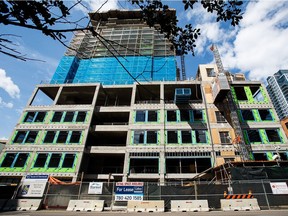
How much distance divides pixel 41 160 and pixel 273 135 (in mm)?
33099

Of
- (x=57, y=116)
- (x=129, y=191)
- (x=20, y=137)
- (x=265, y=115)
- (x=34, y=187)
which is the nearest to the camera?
(x=129, y=191)

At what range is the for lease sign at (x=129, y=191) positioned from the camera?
14.1m

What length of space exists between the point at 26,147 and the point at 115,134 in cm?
1316

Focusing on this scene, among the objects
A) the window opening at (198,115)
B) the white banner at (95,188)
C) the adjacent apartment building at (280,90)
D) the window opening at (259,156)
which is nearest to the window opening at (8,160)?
the white banner at (95,188)

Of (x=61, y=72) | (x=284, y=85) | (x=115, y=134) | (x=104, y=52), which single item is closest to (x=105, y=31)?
(x=104, y=52)

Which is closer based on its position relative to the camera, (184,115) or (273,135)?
(273,135)

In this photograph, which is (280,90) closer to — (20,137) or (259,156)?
(259,156)

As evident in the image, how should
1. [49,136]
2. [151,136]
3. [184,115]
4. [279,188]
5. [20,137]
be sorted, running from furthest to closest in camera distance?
[184,115] < [20,137] < [49,136] < [151,136] < [279,188]

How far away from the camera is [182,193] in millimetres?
14062

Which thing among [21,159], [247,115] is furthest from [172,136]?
[21,159]

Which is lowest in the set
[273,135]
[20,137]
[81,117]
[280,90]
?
[20,137]

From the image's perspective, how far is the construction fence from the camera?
13.5 m

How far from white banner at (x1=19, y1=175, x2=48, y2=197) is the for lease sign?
22.1 feet

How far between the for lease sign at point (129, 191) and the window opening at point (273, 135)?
20935mm
